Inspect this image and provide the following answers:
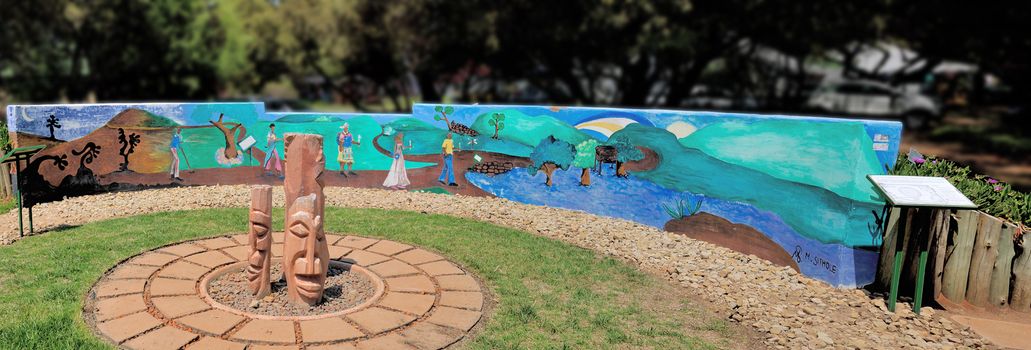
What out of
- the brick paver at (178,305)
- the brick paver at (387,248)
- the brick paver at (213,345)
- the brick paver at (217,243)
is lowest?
the brick paver at (213,345)

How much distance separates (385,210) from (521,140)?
94.4 inches

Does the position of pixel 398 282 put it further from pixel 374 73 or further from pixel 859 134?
pixel 374 73

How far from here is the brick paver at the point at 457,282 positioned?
266 inches

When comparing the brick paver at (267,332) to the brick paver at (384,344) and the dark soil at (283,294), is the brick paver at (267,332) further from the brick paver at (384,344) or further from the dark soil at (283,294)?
the brick paver at (384,344)

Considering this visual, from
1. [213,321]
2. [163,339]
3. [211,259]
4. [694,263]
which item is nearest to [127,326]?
[163,339]

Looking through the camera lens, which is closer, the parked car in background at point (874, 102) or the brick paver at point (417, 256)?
the brick paver at point (417, 256)

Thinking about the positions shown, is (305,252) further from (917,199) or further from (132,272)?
(917,199)

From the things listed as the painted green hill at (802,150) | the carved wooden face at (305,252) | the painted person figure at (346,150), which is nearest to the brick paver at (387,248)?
the carved wooden face at (305,252)

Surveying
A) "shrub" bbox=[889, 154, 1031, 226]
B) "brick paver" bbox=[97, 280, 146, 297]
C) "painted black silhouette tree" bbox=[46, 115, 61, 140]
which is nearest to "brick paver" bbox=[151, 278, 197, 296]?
"brick paver" bbox=[97, 280, 146, 297]

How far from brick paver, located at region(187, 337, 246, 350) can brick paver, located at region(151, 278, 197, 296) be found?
114cm

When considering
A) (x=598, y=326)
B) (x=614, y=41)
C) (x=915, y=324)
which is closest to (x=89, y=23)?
(x=614, y=41)

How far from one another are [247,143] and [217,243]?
403 centimetres

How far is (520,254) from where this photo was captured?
8023mm

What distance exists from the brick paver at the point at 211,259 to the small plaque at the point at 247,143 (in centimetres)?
440
